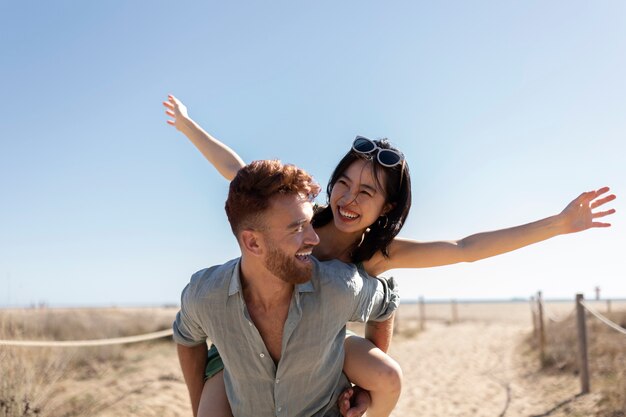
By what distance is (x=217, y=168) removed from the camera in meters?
3.98

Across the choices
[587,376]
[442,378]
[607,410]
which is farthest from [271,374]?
[442,378]

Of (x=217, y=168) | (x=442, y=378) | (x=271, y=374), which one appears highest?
(x=217, y=168)

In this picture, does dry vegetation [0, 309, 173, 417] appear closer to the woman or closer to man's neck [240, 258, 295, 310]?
the woman

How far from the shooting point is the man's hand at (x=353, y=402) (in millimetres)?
2943

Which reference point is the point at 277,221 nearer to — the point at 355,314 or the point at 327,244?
the point at 355,314

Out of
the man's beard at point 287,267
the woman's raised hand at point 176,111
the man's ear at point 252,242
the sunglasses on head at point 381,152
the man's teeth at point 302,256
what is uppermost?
the woman's raised hand at point 176,111

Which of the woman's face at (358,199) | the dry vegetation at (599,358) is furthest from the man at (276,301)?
the dry vegetation at (599,358)

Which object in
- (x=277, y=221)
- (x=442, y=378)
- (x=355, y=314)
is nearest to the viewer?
(x=277, y=221)

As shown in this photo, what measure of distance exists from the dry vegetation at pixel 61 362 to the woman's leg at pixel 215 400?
3.84 m

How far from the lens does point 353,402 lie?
304 cm

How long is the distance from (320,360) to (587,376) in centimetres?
728

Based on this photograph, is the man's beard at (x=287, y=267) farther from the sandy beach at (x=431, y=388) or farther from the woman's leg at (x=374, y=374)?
the sandy beach at (x=431, y=388)

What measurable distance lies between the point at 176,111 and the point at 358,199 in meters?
1.80

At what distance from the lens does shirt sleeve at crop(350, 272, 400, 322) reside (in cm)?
283
